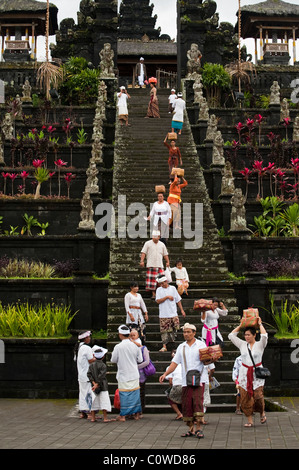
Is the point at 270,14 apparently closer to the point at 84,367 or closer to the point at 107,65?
the point at 107,65

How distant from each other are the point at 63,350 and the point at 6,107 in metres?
14.7

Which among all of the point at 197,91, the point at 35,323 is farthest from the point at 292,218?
A: the point at 197,91

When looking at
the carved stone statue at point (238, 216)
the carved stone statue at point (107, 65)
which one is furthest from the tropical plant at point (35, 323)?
the carved stone statue at point (107, 65)

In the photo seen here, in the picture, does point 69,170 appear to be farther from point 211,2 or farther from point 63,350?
point 211,2

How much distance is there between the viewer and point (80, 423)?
40.8 feet

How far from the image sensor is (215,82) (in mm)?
31359

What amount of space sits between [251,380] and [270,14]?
33695 millimetres

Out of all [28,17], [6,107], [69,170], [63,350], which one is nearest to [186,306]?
[63,350]

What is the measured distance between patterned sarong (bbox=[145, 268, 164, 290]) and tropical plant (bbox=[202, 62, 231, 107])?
16223 mm

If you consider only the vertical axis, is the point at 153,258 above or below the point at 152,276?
above


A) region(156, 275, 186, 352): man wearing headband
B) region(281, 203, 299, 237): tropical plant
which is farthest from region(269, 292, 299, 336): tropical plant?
region(281, 203, 299, 237): tropical plant

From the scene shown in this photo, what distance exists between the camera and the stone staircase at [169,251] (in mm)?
14676

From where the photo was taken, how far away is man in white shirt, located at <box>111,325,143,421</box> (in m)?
12.4

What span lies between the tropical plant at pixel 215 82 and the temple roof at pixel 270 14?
11522 mm
